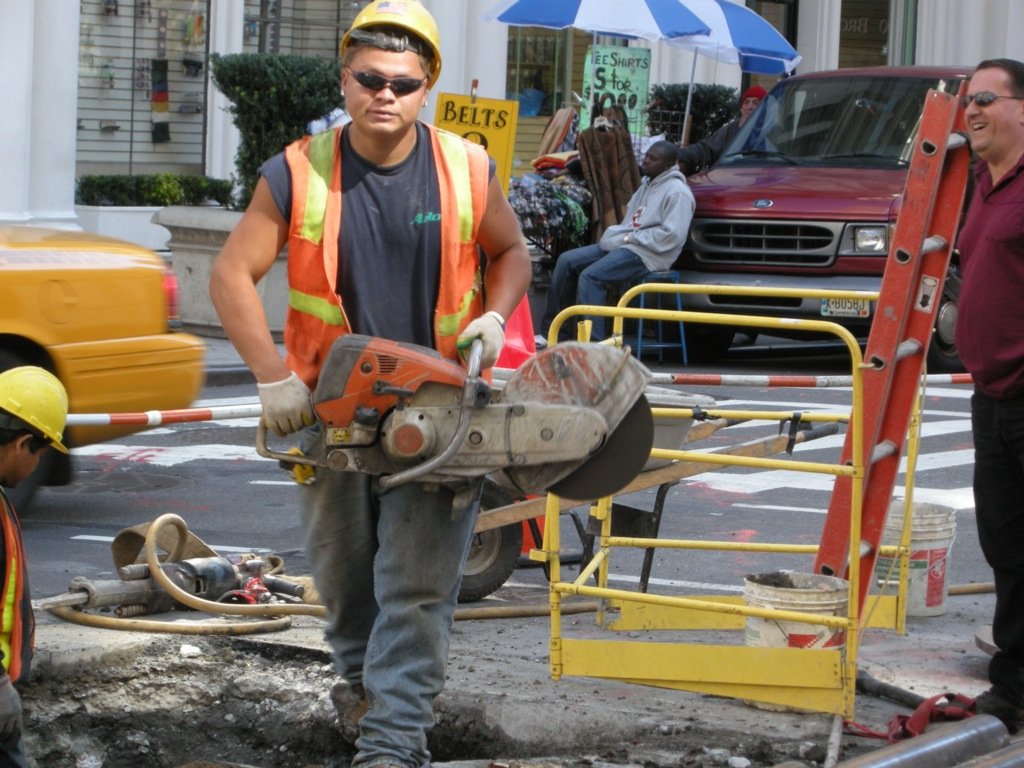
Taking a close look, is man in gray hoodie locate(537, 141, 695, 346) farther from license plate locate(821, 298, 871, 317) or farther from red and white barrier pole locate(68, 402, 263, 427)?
red and white barrier pole locate(68, 402, 263, 427)

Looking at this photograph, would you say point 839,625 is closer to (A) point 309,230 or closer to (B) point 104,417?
(A) point 309,230

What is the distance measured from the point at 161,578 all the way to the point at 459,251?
236 centimetres

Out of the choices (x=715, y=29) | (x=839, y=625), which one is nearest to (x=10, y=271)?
(x=839, y=625)

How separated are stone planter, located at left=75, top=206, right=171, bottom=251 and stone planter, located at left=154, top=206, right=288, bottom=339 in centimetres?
176

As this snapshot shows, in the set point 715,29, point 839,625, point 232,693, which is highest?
point 715,29

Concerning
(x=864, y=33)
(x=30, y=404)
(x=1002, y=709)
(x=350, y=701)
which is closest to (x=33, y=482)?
(x=350, y=701)

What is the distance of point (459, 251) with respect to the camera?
14.8ft

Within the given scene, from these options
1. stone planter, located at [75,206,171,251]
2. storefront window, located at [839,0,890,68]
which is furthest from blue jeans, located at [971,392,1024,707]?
storefront window, located at [839,0,890,68]

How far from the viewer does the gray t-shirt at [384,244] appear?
444cm

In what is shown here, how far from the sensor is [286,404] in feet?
14.1

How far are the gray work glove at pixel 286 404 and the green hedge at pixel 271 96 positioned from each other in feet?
34.0

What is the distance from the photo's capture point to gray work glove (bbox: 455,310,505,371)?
4426 mm

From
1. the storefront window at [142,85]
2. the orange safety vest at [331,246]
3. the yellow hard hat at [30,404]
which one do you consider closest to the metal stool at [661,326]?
the storefront window at [142,85]

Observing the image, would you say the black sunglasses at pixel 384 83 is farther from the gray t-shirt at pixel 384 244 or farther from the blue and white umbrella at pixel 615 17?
the blue and white umbrella at pixel 615 17
